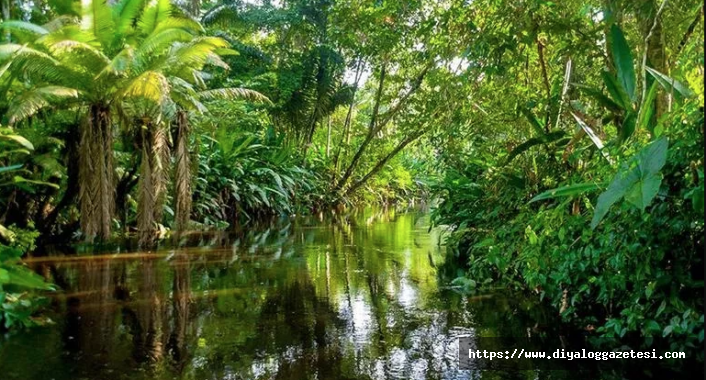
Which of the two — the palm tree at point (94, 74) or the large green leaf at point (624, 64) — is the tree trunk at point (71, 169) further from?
the large green leaf at point (624, 64)

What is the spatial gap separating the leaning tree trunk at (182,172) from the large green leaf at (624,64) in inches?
307

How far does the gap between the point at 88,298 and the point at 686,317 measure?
15.7 feet

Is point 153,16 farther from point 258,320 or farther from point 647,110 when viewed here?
point 647,110

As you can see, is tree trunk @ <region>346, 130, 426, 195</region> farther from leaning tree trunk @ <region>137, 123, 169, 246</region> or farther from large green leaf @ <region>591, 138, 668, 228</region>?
large green leaf @ <region>591, 138, 668, 228</region>

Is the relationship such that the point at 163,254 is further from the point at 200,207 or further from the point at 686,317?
the point at 686,317

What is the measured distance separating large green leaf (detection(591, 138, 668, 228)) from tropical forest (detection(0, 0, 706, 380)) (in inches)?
0.5

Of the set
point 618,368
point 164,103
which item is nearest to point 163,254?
point 164,103

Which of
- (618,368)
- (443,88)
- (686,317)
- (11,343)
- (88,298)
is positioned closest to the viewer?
(686,317)

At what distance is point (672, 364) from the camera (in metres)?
3.21

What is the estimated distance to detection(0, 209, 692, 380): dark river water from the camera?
10.9 ft

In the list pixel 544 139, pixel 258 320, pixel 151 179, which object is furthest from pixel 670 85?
pixel 151 179

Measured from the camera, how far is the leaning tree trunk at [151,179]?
921 cm

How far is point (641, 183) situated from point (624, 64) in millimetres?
1342

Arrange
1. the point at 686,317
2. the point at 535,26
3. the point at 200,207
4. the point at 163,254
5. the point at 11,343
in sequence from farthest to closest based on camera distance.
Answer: the point at 200,207, the point at 163,254, the point at 535,26, the point at 11,343, the point at 686,317
